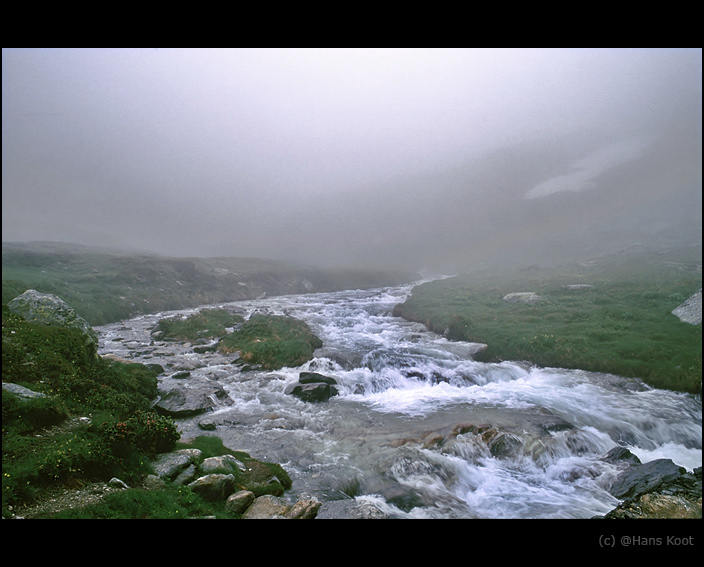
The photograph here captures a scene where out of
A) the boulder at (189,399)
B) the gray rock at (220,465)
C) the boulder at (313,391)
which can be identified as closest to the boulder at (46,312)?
the boulder at (189,399)

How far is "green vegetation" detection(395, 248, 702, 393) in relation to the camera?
49.8 feet

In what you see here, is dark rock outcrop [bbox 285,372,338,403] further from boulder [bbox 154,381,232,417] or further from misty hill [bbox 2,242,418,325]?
misty hill [bbox 2,242,418,325]

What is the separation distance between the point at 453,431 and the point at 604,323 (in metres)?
17.2

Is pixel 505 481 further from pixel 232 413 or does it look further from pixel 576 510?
pixel 232 413

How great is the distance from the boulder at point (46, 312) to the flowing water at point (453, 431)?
6.58m

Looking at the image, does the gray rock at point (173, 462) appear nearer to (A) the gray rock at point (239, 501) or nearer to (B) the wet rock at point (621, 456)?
(A) the gray rock at point (239, 501)

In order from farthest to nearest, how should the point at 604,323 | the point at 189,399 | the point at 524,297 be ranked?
1. the point at 524,297
2. the point at 604,323
3. the point at 189,399

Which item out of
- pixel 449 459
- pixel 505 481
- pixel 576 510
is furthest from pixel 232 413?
pixel 576 510

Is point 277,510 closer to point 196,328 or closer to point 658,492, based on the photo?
point 658,492

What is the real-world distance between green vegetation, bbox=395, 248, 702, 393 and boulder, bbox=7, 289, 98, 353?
2580 cm

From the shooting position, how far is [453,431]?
40.1ft

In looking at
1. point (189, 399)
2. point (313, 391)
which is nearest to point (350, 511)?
point (313, 391)

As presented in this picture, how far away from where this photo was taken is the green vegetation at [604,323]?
15164mm

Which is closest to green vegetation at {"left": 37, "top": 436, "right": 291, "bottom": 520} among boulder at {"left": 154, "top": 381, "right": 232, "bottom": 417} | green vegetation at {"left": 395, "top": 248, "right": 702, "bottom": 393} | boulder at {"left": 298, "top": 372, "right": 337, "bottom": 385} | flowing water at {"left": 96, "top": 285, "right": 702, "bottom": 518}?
flowing water at {"left": 96, "top": 285, "right": 702, "bottom": 518}
